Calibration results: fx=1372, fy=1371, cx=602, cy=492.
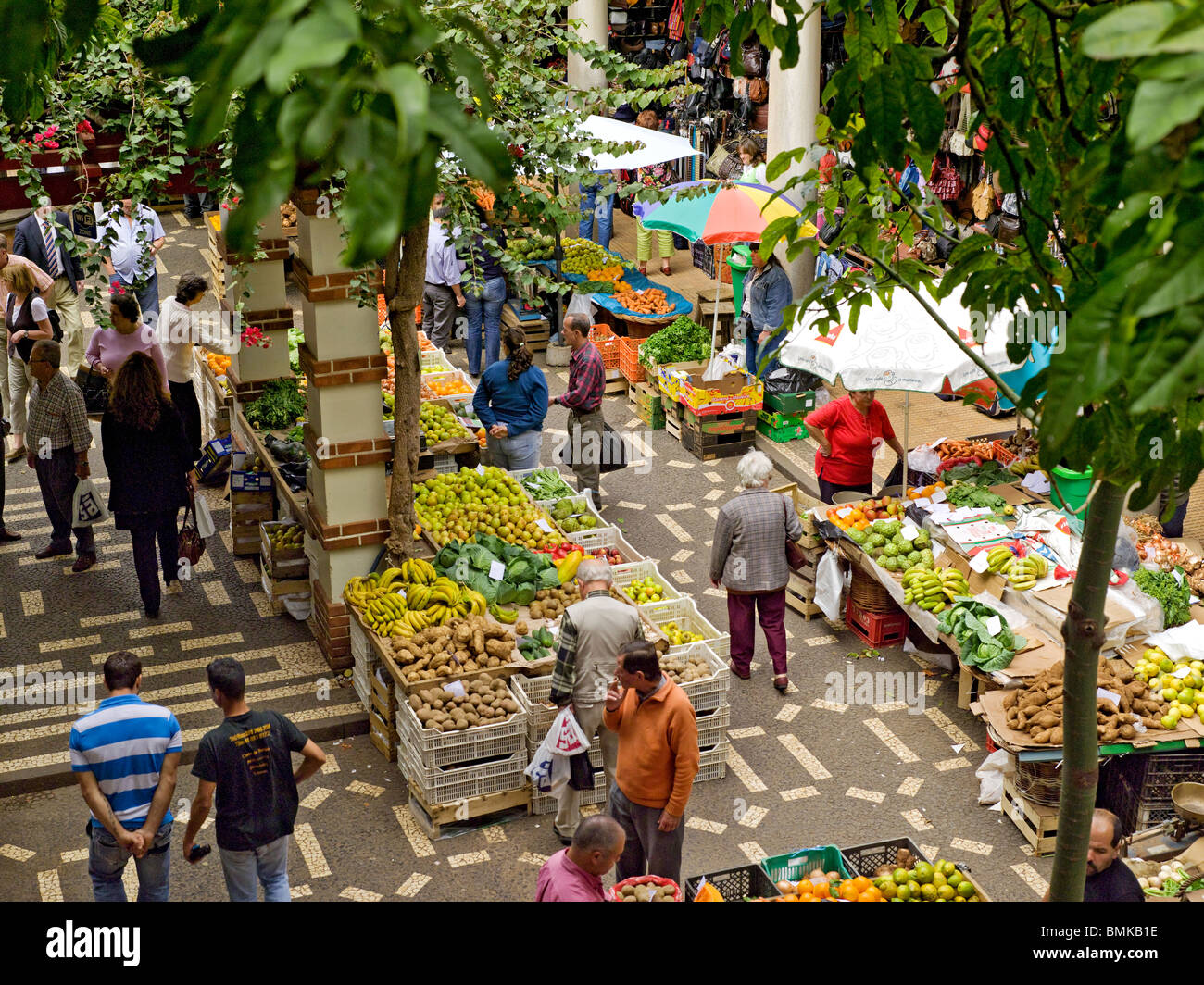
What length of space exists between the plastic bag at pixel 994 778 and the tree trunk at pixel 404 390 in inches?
148

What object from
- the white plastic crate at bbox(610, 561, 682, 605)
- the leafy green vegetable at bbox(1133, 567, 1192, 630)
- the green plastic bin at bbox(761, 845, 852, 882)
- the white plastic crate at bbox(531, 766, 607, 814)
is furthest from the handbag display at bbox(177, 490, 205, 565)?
the leafy green vegetable at bbox(1133, 567, 1192, 630)

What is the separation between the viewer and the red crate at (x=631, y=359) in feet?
43.9

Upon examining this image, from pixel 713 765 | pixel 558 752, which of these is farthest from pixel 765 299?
pixel 558 752

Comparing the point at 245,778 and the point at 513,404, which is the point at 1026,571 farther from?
the point at 245,778

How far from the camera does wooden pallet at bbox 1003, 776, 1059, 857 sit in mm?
7250

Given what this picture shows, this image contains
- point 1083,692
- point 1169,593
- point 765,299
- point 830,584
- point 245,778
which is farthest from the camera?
point 765,299

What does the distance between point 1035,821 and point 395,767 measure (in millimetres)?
3597

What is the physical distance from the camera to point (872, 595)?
365 inches

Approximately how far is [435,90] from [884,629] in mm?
7935

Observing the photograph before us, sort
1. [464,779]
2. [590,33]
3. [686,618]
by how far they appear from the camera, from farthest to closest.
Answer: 1. [590,33]
2. [686,618]
3. [464,779]

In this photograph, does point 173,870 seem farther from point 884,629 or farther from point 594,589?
point 884,629

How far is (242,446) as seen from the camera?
37.1 ft
